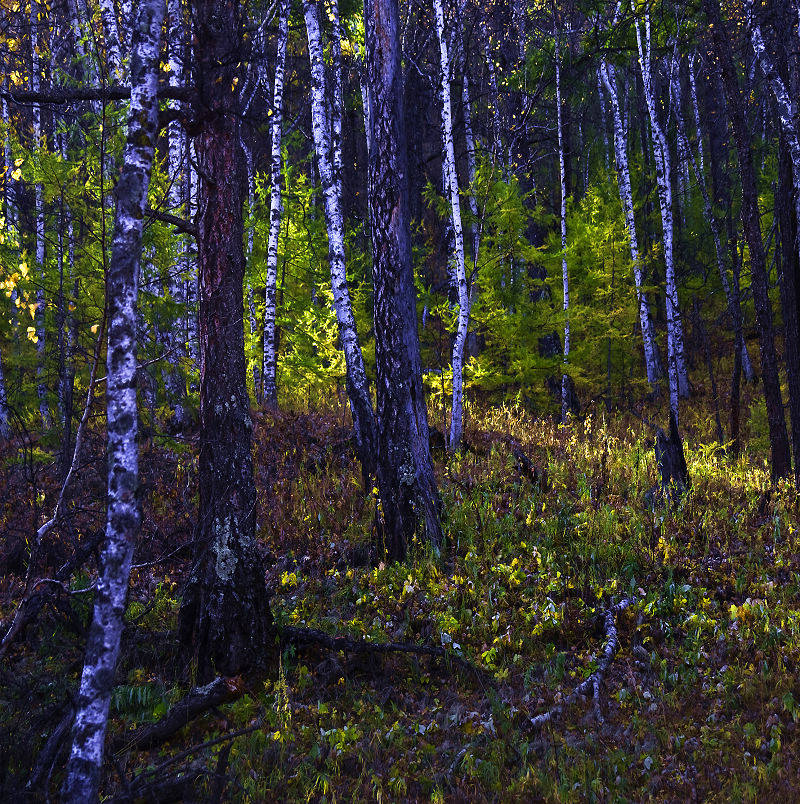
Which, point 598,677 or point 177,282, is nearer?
point 598,677

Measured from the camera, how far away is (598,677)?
452 cm

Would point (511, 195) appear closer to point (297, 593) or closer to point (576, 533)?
point (576, 533)

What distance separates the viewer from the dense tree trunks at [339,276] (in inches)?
319

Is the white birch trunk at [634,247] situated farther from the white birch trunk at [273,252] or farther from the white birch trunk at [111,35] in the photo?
the white birch trunk at [111,35]

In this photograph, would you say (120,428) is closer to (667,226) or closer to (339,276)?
(339,276)

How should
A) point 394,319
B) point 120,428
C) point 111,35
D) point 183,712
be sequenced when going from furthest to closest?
point 111,35, point 394,319, point 183,712, point 120,428

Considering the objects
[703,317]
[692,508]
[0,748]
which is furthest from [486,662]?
[703,317]

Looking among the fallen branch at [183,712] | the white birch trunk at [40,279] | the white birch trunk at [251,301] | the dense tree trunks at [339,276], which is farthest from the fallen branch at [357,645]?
the white birch trunk at [251,301]

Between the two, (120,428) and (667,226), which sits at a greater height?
(667,226)

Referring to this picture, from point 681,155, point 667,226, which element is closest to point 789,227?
point 667,226

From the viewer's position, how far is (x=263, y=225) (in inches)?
537

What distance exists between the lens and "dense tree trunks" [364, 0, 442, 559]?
661 cm

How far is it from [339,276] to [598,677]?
6.10m

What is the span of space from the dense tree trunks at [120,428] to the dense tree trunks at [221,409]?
1285 millimetres
